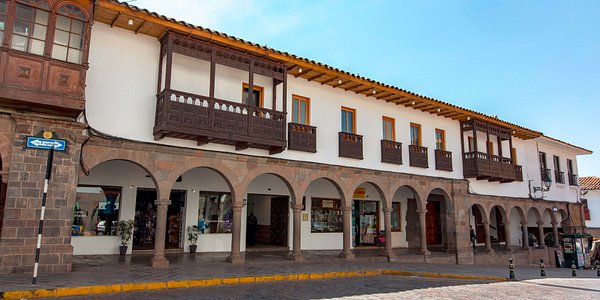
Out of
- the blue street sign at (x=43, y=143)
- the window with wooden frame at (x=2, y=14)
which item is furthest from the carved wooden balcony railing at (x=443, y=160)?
the window with wooden frame at (x=2, y=14)

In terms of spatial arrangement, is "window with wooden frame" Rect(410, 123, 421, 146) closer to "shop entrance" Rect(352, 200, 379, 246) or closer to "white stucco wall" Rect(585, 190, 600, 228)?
"shop entrance" Rect(352, 200, 379, 246)

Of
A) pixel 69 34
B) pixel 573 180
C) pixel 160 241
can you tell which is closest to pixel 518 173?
pixel 573 180

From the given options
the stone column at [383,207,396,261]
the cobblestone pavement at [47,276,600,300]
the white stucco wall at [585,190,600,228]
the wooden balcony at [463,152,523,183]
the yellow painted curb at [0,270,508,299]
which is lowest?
the cobblestone pavement at [47,276,600,300]

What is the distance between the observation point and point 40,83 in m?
8.92

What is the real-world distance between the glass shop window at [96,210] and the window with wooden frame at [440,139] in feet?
44.3

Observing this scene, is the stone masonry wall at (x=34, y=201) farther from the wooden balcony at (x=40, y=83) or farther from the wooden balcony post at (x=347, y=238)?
the wooden balcony post at (x=347, y=238)

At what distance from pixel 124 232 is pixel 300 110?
7095 mm

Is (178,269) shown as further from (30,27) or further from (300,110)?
(300,110)

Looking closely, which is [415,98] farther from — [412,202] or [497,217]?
[497,217]

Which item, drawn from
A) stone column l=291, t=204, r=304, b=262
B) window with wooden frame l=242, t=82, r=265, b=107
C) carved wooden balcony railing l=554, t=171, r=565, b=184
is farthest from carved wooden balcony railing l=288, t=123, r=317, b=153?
carved wooden balcony railing l=554, t=171, r=565, b=184

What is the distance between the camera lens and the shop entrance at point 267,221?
57.2 ft

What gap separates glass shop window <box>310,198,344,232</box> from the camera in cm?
1748

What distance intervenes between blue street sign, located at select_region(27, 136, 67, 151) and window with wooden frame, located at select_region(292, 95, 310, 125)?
730 centimetres

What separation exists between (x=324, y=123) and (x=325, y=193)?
162 inches
